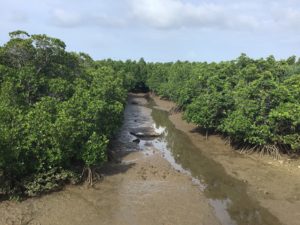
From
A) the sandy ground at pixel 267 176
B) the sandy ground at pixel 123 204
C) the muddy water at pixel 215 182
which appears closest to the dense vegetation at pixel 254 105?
the sandy ground at pixel 267 176

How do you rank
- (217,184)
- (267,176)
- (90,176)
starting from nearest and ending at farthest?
(90,176) → (217,184) → (267,176)

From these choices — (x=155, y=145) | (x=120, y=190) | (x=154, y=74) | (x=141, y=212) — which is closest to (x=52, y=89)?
(x=120, y=190)

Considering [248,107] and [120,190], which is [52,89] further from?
[248,107]

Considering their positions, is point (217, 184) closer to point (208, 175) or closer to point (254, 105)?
point (208, 175)

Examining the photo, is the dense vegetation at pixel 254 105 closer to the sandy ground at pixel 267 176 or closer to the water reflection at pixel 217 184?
the sandy ground at pixel 267 176

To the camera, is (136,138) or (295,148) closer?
(295,148)

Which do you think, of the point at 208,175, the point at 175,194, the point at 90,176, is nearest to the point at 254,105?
the point at 208,175
